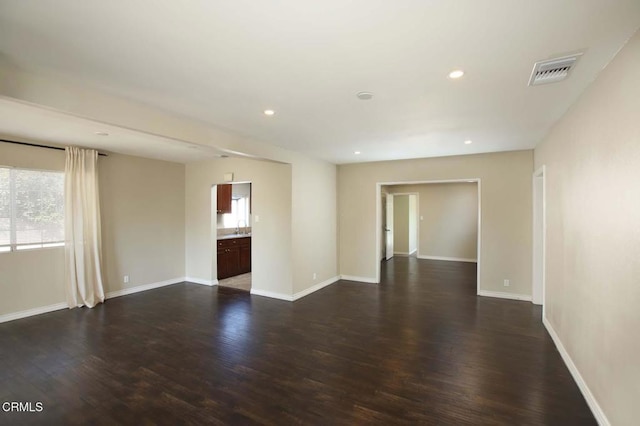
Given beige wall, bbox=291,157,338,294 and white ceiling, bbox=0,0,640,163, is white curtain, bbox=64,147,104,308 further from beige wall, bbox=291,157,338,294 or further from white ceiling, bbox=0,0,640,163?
beige wall, bbox=291,157,338,294

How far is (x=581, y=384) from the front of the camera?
8.43 feet

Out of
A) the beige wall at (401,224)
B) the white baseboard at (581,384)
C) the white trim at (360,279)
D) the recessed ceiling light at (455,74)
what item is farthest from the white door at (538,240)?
the beige wall at (401,224)

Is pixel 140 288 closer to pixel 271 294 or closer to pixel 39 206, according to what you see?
pixel 39 206

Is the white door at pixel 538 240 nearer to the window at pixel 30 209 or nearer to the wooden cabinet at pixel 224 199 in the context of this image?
the wooden cabinet at pixel 224 199

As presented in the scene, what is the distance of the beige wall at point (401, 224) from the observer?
35.2 ft

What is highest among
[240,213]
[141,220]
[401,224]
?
[240,213]

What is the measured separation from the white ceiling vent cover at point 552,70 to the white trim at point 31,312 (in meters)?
6.59

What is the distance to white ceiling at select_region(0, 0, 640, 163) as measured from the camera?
5.10 feet

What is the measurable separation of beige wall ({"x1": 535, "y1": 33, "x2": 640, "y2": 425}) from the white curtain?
627cm

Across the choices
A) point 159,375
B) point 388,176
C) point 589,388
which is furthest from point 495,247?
point 159,375

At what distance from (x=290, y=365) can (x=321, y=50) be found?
2800mm

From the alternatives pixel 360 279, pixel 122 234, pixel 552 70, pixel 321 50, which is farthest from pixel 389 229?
pixel 321 50

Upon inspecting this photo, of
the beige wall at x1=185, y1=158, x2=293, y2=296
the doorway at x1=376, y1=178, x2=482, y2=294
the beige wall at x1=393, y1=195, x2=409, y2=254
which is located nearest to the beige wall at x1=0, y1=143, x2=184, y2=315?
the beige wall at x1=185, y1=158, x2=293, y2=296

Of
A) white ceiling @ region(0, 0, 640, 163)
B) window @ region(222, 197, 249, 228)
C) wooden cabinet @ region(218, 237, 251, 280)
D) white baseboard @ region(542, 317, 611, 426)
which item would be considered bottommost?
white baseboard @ region(542, 317, 611, 426)
